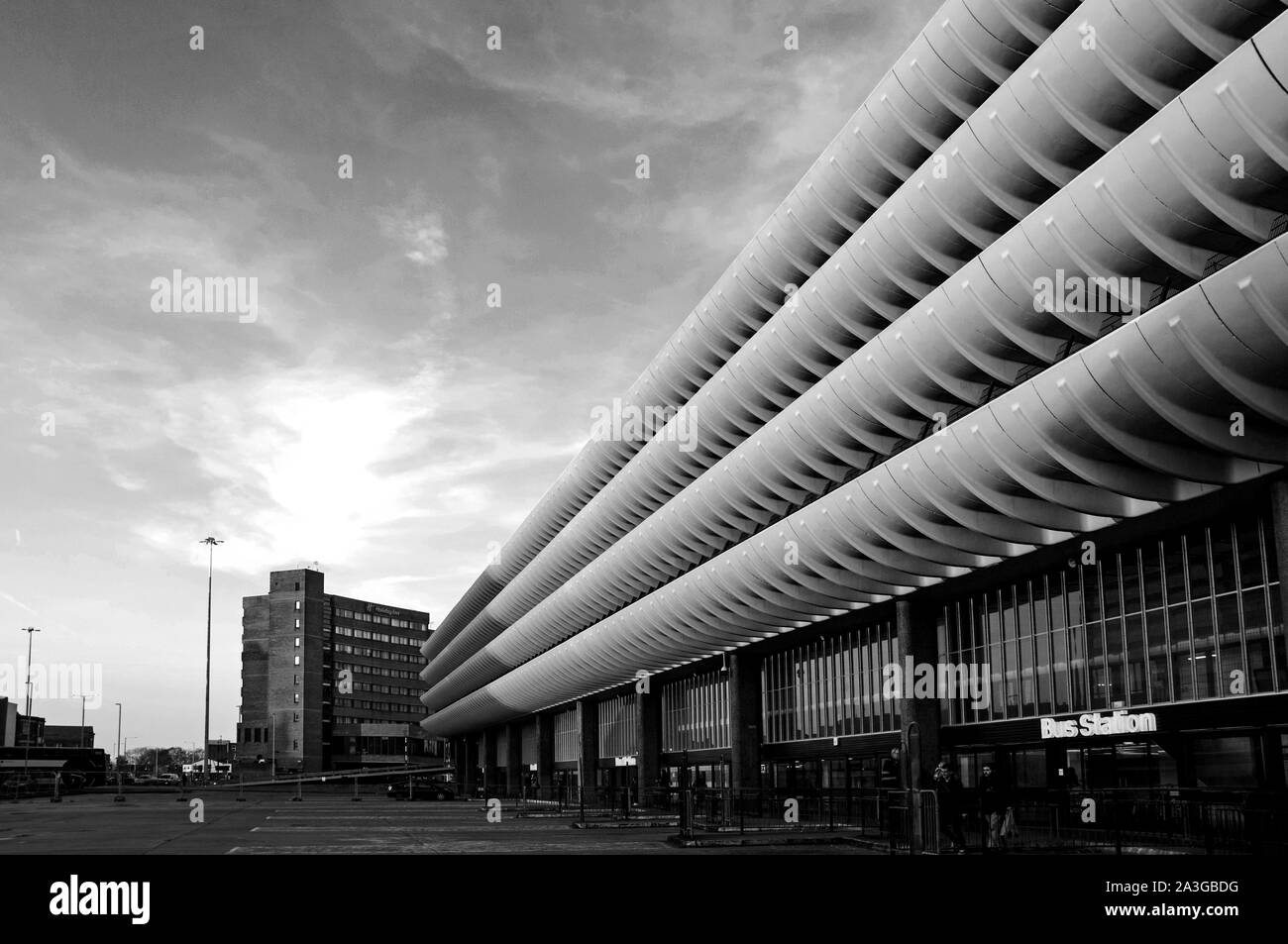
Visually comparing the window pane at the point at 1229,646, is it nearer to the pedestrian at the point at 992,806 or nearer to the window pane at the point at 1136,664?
the window pane at the point at 1136,664

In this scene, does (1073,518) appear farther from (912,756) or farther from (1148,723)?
(912,756)

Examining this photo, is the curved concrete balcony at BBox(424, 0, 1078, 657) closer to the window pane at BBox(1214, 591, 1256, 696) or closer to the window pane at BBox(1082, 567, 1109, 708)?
the window pane at BBox(1082, 567, 1109, 708)

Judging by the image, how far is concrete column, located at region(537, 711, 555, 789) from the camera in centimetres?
9175

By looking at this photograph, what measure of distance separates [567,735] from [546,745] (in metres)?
4.27

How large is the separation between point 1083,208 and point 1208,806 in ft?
35.2

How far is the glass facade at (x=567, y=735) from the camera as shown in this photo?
8531cm

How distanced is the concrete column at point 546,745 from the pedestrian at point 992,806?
6982cm

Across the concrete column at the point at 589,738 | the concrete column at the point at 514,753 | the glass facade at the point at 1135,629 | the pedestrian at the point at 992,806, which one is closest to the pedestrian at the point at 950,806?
the pedestrian at the point at 992,806

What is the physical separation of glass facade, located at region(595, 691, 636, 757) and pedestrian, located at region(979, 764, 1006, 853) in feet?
155

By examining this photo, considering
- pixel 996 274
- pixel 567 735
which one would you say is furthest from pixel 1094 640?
pixel 567 735

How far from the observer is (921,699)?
118 feet

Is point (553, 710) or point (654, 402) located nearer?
point (654, 402)

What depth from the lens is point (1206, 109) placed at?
62.4 feet
